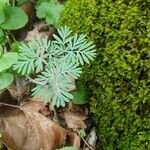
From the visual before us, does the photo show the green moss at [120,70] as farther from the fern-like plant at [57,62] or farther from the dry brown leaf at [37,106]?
the dry brown leaf at [37,106]

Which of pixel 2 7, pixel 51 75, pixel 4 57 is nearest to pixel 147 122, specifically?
pixel 51 75

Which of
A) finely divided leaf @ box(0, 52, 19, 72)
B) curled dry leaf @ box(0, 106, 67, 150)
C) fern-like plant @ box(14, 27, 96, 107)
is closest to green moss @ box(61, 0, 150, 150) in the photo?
fern-like plant @ box(14, 27, 96, 107)

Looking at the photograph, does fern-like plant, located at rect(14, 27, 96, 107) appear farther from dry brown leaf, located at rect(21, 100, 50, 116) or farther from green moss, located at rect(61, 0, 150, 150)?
dry brown leaf, located at rect(21, 100, 50, 116)

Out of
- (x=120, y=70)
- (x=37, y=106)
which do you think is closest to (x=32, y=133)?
(x=37, y=106)

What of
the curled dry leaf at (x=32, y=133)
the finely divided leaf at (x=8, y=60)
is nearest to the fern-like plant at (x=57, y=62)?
the finely divided leaf at (x=8, y=60)

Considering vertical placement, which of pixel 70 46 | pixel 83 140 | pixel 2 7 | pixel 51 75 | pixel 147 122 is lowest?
pixel 83 140

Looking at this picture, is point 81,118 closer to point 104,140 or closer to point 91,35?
point 104,140

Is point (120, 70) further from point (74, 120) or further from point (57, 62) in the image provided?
point (74, 120)
